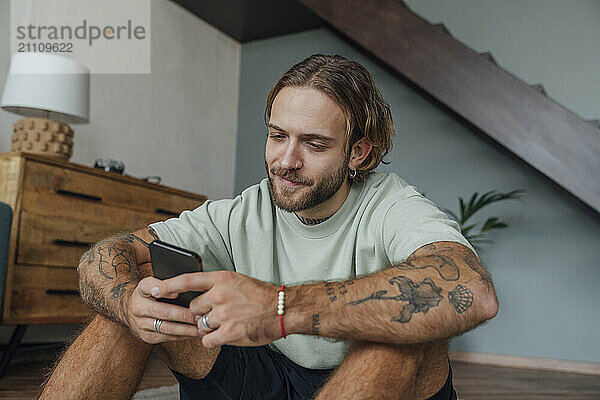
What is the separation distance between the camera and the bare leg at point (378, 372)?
0.92 meters

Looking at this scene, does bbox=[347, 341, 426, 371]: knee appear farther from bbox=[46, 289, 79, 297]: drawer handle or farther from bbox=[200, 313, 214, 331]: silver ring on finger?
bbox=[46, 289, 79, 297]: drawer handle

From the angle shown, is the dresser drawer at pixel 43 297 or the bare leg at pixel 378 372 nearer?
the bare leg at pixel 378 372

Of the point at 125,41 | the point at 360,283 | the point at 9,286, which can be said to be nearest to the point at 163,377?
the point at 9,286

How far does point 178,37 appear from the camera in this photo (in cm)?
401

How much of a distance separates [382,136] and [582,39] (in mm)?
2557

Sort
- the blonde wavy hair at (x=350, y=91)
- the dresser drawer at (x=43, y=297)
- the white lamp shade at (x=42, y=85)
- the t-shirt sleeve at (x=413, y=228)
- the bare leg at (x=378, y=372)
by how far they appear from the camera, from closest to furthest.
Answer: the bare leg at (x=378, y=372), the t-shirt sleeve at (x=413, y=228), the blonde wavy hair at (x=350, y=91), the dresser drawer at (x=43, y=297), the white lamp shade at (x=42, y=85)

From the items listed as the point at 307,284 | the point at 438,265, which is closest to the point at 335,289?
the point at 307,284

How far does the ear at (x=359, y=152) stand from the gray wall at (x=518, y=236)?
231cm

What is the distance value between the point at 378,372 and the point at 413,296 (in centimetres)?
13

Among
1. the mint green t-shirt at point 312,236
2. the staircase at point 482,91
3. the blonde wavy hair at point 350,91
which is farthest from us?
the staircase at point 482,91

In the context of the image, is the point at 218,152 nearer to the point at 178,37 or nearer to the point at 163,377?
the point at 178,37

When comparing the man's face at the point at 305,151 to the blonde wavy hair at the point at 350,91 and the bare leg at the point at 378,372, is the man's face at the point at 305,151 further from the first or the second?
the bare leg at the point at 378,372

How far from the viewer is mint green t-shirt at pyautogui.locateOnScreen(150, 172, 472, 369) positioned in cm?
118

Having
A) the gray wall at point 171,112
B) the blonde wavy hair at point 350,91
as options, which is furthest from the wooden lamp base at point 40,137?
the blonde wavy hair at point 350,91
